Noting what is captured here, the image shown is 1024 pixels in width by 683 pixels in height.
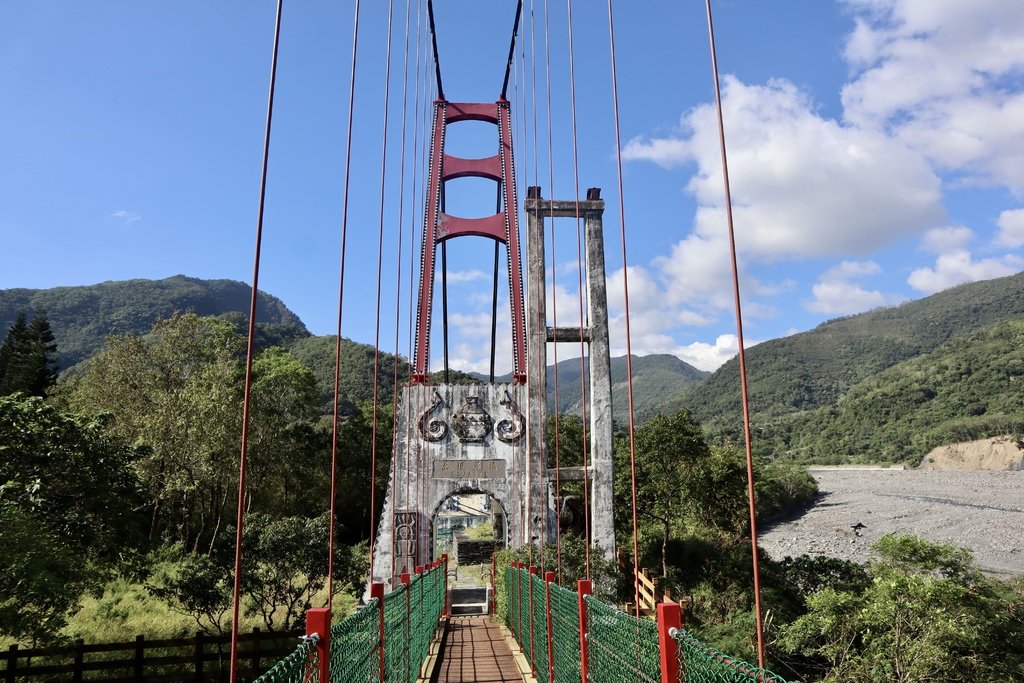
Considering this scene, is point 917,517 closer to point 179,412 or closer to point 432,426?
point 432,426

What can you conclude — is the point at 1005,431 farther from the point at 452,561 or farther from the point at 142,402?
the point at 142,402

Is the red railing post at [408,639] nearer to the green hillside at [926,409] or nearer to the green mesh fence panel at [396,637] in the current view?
the green mesh fence panel at [396,637]

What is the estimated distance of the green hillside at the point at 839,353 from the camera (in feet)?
237

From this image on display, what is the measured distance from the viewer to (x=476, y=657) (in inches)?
236

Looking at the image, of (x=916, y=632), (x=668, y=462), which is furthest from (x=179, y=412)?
(x=916, y=632)

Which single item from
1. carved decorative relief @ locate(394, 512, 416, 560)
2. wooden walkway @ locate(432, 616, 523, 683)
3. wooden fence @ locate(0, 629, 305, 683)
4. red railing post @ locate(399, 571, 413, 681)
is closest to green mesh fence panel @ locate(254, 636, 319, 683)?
red railing post @ locate(399, 571, 413, 681)

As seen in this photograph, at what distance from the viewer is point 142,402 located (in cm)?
1612

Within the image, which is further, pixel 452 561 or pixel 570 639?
pixel 452 561

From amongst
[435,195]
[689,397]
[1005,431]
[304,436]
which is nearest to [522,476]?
[435,195]

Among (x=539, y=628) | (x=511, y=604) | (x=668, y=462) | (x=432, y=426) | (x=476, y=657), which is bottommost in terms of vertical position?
(x=476, y=657)

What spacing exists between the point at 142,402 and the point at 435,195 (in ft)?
30.0

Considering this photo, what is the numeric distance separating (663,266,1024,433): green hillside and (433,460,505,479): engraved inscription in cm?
5688

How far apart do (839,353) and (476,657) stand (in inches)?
3504

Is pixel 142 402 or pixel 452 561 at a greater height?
pixel 142 402
